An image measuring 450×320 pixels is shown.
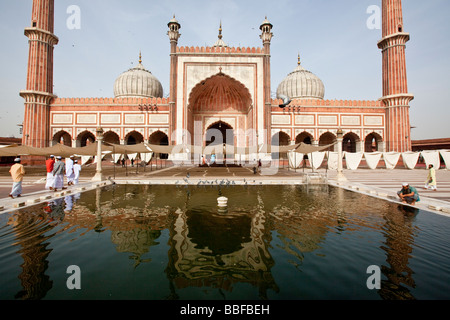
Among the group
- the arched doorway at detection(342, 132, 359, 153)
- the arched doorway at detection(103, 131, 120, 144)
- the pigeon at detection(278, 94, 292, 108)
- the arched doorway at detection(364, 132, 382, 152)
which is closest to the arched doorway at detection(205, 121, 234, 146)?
the pigeon at detection(278, 94, 292, 108)

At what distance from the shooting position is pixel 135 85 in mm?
31828

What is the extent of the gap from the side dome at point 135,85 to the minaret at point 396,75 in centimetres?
2840

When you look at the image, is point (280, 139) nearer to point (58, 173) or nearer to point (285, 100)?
point (285, 100)

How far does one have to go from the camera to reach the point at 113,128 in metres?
27.9

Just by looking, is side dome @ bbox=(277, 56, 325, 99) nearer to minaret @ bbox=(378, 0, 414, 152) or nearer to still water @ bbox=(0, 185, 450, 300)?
minaret @ bbox=(378, 0, 414, 152)

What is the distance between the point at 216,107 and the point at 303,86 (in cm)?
1253

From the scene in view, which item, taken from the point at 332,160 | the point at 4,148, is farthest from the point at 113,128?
the point at 332,160

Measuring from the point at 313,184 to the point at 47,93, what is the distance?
28.9m

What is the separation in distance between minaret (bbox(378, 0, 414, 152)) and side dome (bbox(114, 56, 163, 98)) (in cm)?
2840

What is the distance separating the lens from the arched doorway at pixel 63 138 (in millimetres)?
27841

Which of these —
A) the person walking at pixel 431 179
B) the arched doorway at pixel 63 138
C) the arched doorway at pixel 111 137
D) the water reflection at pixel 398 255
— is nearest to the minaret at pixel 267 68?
the person walking at pixel 431 179

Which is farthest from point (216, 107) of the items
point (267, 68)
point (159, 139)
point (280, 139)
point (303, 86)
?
point (303, 86)
